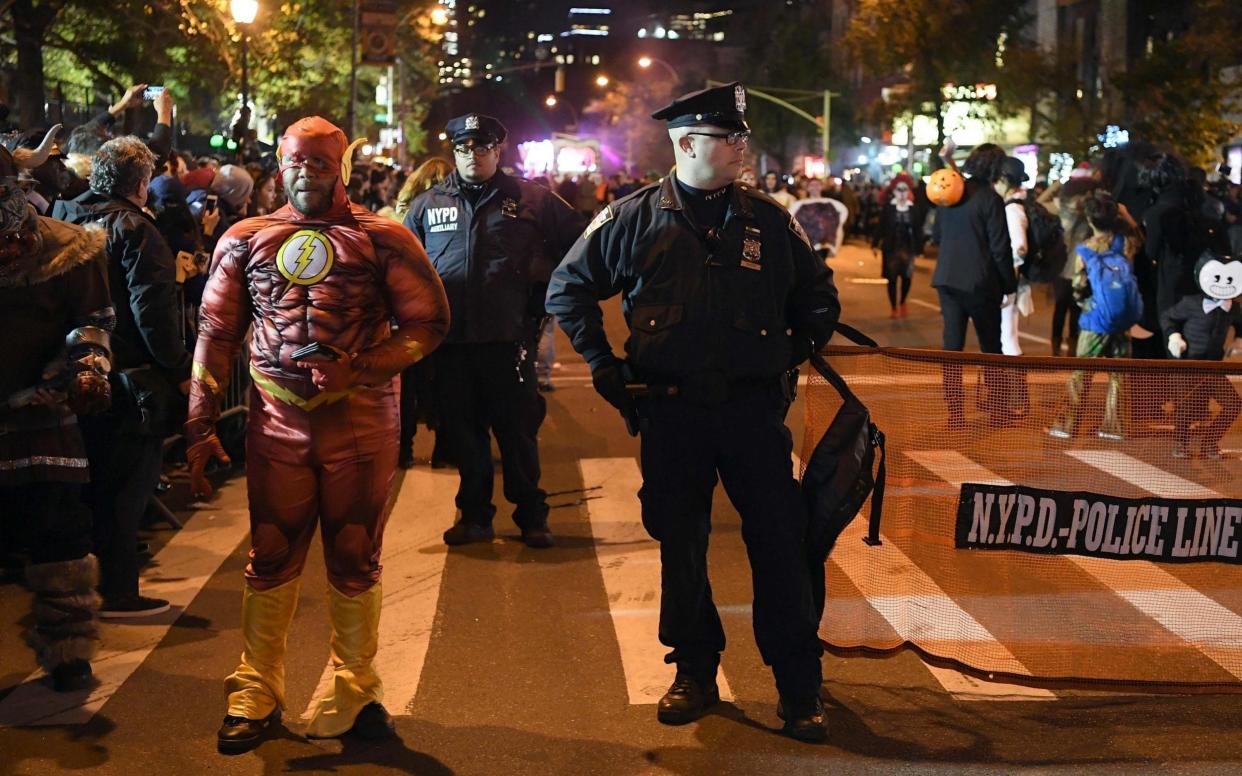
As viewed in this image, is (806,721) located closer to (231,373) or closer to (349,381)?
(349,381)

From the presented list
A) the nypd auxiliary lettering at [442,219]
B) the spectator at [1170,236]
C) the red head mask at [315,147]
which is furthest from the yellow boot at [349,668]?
the spectator at [1170,236]

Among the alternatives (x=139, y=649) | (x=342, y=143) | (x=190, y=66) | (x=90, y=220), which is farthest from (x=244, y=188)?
(x=190, y=66)

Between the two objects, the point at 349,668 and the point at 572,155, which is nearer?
the point at 349,668

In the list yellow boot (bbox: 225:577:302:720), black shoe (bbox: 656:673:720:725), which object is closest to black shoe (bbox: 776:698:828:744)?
black shoe (bbox: 656:673:720:725)

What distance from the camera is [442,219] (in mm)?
7617

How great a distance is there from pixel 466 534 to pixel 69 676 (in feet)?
8.32

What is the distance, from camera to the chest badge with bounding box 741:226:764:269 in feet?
16.1

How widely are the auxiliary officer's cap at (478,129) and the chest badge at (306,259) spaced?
105 inches

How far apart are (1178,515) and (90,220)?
4558 mm

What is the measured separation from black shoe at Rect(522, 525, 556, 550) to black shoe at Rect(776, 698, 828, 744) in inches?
111

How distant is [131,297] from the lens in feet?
21.0

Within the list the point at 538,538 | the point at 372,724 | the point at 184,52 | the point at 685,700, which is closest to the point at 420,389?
the point at 538,538

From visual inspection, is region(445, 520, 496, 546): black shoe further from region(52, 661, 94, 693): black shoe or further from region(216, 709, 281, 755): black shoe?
region(216, 709, 281, 755): black shoe

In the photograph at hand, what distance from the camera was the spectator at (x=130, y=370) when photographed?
6348mm
